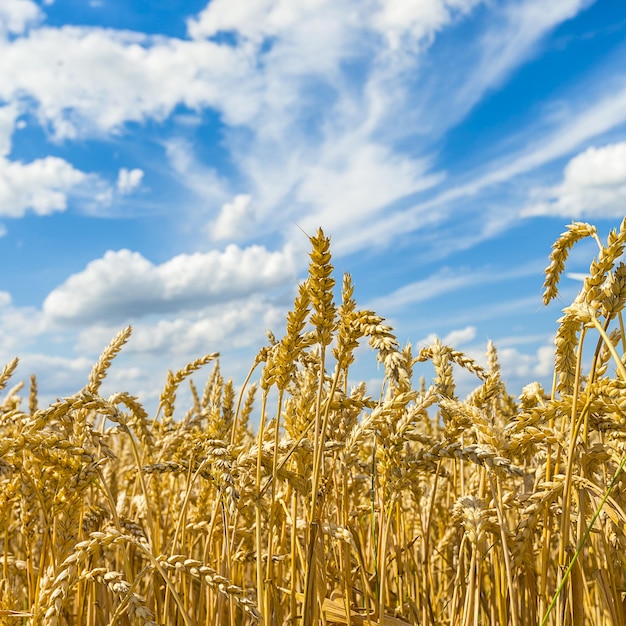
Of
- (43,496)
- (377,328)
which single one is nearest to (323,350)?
(377,328)

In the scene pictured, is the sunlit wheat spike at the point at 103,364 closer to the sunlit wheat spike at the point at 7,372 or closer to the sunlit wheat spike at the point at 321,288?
the sunlit wheat spike at the point at 7,372

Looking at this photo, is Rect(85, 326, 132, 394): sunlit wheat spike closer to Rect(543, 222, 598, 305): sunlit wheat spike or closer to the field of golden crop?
the field of golden crop

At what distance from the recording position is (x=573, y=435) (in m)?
1.60

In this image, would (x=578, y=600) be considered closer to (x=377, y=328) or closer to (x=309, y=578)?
(x=309, y=578)

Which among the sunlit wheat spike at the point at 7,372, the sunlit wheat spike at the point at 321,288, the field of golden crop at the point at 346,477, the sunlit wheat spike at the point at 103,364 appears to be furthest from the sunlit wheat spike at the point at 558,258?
the sunlit wheat spike at the point at 7,372

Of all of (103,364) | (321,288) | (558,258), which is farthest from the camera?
(103,364)

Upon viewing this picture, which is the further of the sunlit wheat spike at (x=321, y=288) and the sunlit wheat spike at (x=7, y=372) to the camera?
the sunlit wheat spike at (x=7, y=372)

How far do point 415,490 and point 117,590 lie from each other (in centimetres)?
137

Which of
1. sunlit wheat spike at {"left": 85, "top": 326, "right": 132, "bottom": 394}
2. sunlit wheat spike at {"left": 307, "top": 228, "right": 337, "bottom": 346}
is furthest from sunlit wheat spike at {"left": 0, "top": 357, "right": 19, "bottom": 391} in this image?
sunlit wheat spike at {"left": 307, "top": 228, "right": 337, "bottom": 346}

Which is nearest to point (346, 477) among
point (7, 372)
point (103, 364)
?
point (103, 364)

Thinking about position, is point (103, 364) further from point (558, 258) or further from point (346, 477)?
point (558, 258)

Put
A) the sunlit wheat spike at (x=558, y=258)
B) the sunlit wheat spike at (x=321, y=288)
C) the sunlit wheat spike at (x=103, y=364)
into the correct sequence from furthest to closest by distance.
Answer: the sunlit wheat spike at (x=103, y=364) → the sunlit wheat spike at (x=558, y=258) → the sunlit wheat spike at (x=321, y=288)

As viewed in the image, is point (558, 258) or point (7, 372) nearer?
point (558, 258)

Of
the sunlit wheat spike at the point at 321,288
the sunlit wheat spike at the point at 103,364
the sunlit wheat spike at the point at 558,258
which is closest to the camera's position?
the sunlit wheat spike at the point at 321,288
